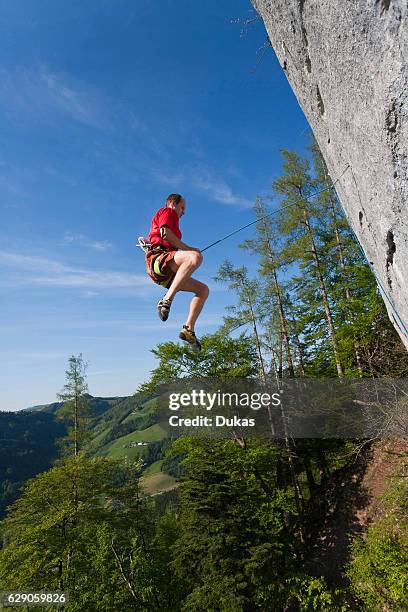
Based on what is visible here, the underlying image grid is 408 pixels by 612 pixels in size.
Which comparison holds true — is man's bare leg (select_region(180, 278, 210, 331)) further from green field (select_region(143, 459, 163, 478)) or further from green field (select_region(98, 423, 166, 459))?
green field (select_region(98, 423, 166, 459))

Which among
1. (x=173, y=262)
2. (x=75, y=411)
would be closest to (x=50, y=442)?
(x=75, y=411)

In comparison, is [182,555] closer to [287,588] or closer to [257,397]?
[287,588]

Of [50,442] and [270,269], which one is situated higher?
[270,269]

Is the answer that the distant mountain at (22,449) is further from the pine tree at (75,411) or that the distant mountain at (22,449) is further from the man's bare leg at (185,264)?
the man's bare leg at (185,264)

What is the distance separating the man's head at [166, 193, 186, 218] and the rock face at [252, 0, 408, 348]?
1.31 m

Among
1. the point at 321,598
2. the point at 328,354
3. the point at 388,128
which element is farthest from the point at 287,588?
the point at 388,128

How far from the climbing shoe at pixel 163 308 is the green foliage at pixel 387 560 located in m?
14.0

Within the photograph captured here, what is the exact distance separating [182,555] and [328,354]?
1072 cm

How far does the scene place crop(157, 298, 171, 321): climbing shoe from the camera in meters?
3.11

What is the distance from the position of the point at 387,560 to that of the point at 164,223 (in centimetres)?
1502

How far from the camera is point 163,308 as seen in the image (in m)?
3.13

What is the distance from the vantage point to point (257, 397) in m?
17.6

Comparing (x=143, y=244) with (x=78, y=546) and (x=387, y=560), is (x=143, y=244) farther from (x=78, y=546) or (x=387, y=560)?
(x=78, y=546)

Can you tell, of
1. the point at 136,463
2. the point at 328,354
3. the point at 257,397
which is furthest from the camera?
the point at 136,463
